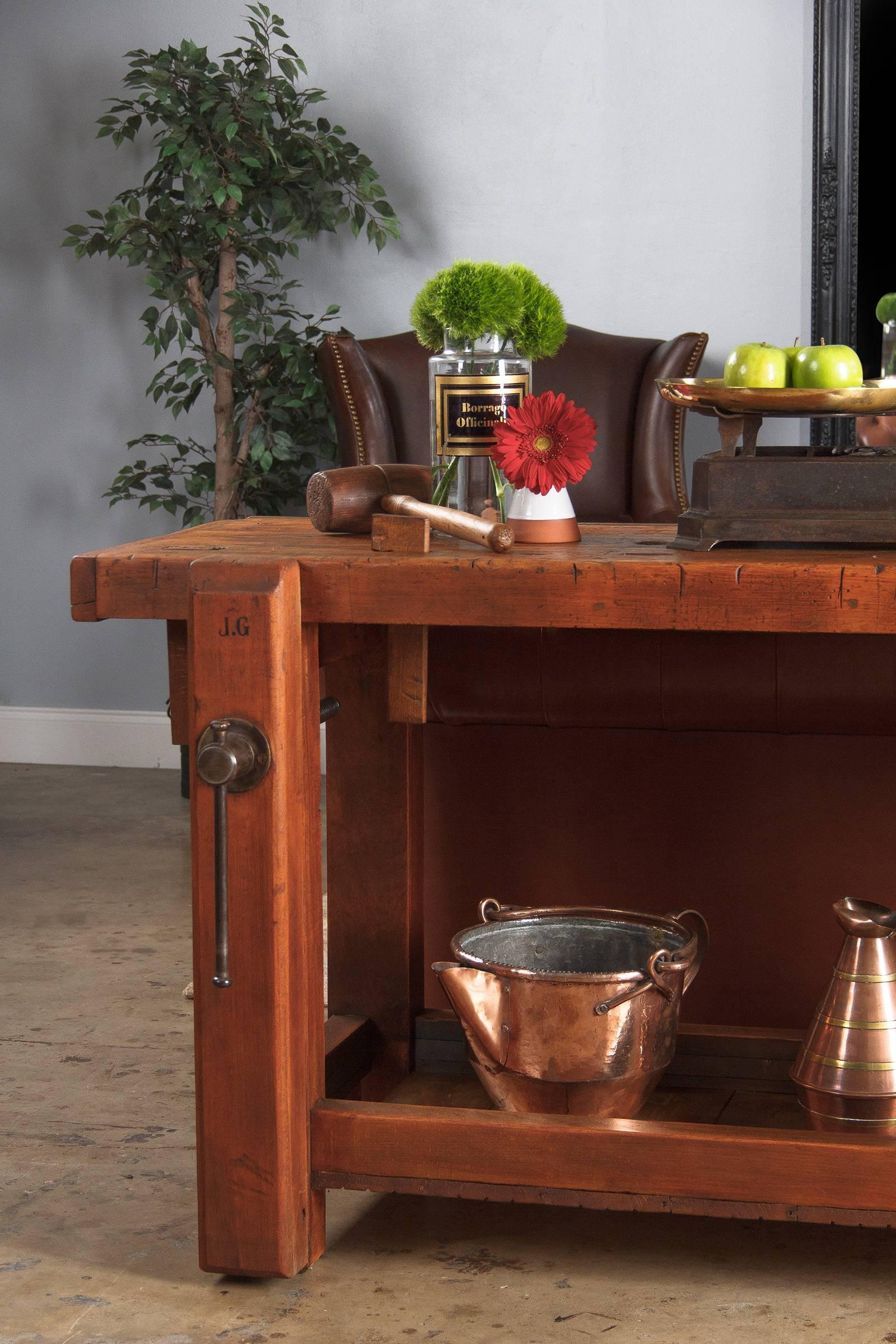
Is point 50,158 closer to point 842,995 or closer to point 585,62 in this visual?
point 585,62

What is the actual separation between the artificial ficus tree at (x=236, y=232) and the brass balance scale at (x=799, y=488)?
2366 millimetres

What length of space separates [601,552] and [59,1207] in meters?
0.99

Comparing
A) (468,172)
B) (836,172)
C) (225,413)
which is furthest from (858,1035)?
(468,172)

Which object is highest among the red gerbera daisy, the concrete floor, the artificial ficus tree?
the artificial ficus tree

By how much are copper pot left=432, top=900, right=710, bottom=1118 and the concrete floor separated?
159 millimetres

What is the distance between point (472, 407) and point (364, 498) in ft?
0.51

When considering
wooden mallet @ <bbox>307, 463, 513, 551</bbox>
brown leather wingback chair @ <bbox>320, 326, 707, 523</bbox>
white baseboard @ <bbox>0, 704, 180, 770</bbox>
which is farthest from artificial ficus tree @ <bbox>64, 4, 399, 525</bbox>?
wooden mallet @ <bbox>307, 463, 513, 551</bbox>

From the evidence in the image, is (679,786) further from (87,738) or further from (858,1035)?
(87,738)

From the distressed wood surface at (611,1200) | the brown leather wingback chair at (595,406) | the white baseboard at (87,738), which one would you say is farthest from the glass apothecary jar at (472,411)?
the white baseboard at (87,738)

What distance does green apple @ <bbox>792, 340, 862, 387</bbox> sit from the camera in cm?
150

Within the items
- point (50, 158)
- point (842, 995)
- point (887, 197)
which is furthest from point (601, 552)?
point (50, 158)

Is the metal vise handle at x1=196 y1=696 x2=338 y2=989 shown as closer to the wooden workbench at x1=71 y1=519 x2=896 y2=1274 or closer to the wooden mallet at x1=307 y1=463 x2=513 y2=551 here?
the wooden workbench at x1=71 y1=519 x2=896 y2=1274

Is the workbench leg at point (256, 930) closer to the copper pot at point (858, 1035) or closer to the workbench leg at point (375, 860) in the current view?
the workbench leg at point (375, 860)

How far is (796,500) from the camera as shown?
4.94ft
